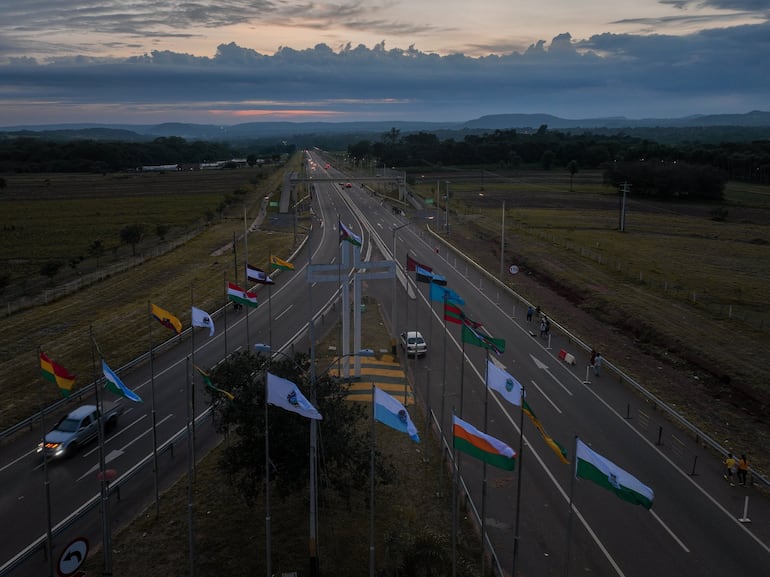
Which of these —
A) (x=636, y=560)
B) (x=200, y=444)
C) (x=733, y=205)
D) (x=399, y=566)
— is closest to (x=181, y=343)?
(x=200, y=444)

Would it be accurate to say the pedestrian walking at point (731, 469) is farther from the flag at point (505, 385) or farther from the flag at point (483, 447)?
the flag at point (483, 447)

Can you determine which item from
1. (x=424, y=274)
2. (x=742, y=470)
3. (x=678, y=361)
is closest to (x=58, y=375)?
(x=424, y=274)

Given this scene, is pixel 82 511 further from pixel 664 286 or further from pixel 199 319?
pixel 664 286

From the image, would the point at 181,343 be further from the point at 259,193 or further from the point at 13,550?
the point at 259,193

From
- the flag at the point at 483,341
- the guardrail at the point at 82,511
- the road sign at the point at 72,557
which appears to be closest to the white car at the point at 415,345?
the flag at the point at 483,341

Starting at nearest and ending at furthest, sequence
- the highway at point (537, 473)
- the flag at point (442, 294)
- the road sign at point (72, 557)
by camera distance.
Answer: the road sign at point (72, 557)
the highway at point (537, 473)
the flag at point (442, 294)

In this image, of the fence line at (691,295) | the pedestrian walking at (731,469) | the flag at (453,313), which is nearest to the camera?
the pedestrian walking at (731,469)

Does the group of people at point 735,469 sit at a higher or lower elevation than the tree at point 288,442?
lower
